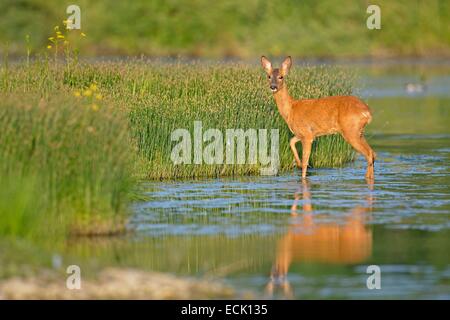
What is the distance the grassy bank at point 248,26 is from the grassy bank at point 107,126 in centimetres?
3176

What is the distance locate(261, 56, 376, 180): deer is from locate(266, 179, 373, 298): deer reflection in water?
3451mm

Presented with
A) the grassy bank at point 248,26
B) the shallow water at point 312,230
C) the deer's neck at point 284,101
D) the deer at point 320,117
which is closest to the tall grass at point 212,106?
the shallow water at point 312,230

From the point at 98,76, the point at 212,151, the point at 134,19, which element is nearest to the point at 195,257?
the point at 212,151

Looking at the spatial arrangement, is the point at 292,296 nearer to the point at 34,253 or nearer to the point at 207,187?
the point at 34,253

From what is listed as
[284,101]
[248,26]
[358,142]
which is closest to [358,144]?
[358,142]

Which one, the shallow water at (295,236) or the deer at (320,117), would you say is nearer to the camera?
the shallow water at (295,236)

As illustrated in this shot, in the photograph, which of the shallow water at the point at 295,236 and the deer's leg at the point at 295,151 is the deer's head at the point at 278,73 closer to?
the deer's leg at the point at 295,151

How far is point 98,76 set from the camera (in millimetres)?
21594

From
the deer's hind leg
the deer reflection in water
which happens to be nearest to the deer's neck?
the deer's hind leg

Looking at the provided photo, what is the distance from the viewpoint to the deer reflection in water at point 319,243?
1265cm

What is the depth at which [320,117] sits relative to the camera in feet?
64.9

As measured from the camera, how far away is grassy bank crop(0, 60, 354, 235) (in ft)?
46.5

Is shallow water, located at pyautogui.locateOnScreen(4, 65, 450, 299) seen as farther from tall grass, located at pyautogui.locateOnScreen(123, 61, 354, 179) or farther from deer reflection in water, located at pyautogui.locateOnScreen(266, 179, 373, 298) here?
tall grass, located at pyautogui.locateOnScreen(123, 61, 354, 179)
